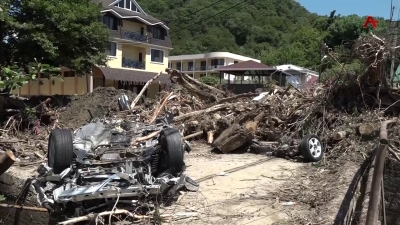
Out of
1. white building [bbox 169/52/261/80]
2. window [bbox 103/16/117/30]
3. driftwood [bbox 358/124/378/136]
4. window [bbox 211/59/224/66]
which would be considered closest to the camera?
driftwood [bbox 358/124/378/136]

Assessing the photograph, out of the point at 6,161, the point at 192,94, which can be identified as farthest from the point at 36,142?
the point at 6,161

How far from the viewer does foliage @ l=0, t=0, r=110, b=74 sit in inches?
568

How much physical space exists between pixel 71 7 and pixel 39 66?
11395 millimetres

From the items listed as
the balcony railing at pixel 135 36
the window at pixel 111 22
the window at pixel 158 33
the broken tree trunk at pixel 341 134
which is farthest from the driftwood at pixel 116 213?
the window at pixel 158 33

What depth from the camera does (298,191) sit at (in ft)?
21.8

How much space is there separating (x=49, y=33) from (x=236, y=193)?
10.8 metres

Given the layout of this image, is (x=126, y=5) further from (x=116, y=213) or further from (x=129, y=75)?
(x=116, y=213)

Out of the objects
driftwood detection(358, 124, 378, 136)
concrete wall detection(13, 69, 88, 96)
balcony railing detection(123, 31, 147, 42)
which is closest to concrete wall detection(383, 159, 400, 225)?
driftwood detection(358, 124, 378, 136)

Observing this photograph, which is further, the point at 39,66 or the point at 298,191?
the point at 298,191

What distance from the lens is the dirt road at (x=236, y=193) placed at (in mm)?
5625

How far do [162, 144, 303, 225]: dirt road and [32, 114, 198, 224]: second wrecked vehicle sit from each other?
15.4 inches

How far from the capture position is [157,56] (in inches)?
1651

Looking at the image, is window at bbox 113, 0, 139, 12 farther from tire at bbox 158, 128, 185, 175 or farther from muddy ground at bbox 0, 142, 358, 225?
tire at bbox 158, 128, 185, 175

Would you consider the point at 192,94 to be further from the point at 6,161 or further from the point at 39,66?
the point at 6,161
